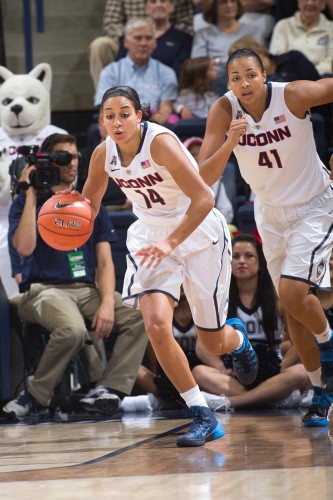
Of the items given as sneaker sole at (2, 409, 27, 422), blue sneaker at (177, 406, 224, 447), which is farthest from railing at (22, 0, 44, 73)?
blue sneaker at (177, 406, 224, 447)

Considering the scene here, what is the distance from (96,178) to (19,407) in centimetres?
192

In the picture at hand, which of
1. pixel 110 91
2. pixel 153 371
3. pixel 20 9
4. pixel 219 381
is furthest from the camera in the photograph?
pixel 20 9

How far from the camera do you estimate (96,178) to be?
15.1 ft

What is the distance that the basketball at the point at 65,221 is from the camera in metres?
4.45

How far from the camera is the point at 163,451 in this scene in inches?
161

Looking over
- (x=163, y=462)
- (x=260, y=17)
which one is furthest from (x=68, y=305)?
(x=260, y=17)

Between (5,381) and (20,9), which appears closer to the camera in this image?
(5,381)

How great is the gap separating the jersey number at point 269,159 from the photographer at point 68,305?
1.69 m

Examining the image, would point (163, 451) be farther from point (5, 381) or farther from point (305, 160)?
point (5, 381)

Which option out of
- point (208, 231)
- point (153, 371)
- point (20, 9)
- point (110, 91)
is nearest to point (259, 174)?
point (208, 231)

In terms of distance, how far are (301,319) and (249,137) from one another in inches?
36.9

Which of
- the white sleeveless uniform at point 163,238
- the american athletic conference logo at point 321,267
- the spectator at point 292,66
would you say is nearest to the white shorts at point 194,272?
the white sleeveless uniform at point 163,238

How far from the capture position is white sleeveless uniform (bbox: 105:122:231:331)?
4.37 metres

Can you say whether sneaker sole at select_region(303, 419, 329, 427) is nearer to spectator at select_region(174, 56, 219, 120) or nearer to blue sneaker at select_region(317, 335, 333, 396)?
blue sneaker at select_region(317, 335, 333, 396)
